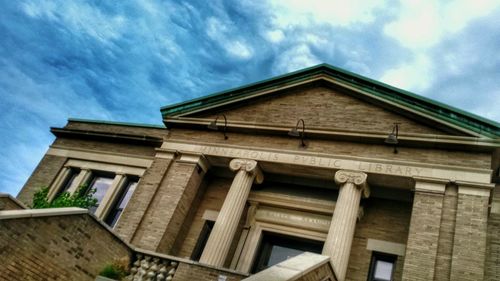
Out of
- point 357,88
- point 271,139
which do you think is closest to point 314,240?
point 271,139

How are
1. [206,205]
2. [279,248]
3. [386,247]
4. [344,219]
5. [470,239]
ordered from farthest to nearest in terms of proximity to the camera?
[206,205], [279,248], [386,247], [344,219], [470,239]

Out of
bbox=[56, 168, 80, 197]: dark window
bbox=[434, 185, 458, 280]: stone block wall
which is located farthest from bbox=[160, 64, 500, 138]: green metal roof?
bbox=[56, 168, 80, 197]: dark window

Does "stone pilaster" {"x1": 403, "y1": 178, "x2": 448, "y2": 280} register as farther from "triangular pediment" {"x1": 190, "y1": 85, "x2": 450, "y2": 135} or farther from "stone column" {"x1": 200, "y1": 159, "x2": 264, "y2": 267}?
"stone column" {"x1": 200, "y1": 159, "x2": 264, "y2": 267}

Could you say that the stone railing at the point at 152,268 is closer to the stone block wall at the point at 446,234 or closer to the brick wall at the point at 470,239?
the stone block wall at the point at 446,234

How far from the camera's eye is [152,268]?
10.3m

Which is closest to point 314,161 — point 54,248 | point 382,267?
point 382,267

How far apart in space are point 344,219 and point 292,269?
207 inches

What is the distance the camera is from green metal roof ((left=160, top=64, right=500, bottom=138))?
11.5 meters

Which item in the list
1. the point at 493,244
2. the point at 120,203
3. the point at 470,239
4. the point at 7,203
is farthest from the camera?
the point at 120,203

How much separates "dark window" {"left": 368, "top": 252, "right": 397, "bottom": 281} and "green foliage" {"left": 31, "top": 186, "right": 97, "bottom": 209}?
1061cm

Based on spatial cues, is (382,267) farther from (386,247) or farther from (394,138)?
(394,138)

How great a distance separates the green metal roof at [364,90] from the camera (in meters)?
11.5

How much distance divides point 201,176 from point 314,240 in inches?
190

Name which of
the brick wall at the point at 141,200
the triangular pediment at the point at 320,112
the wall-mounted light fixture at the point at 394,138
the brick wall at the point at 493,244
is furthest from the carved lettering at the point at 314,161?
the brick wall at the point at 493,244
